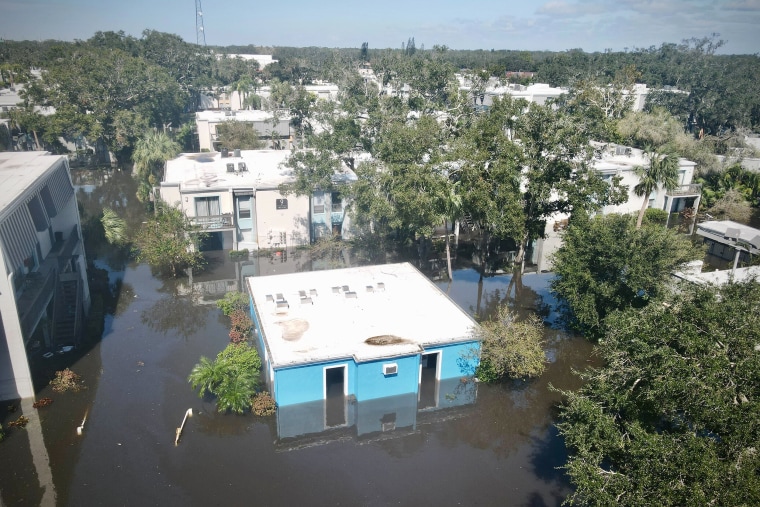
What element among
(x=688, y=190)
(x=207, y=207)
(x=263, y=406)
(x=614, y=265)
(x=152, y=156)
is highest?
(x=152, y=156)

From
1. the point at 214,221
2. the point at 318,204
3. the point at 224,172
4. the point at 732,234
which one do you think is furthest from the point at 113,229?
the point at 732,234

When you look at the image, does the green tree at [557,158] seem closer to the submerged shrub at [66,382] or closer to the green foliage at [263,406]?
the green foliage at [263,406]

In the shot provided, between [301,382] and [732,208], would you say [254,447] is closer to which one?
[301,382]

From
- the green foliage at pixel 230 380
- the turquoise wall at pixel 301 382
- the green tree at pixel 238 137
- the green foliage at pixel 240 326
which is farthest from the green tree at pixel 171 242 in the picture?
the green tree at pixel 238 137

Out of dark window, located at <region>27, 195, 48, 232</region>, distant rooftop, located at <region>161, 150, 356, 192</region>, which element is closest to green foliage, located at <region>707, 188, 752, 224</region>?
distant rooftop, located at <region>161, 150, 356, 192</region>

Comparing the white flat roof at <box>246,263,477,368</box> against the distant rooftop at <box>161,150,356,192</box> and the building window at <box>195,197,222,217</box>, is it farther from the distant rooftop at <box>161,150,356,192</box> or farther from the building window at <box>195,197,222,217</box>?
the distant rooftop at <box>161,150,356,192</box>
